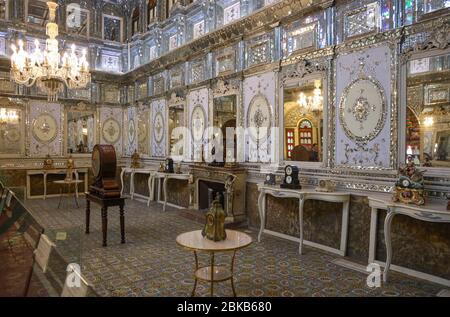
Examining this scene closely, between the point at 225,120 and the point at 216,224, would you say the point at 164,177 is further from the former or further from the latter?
the point at 216,224

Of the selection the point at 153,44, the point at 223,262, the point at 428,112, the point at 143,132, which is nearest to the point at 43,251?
the point at 223,262

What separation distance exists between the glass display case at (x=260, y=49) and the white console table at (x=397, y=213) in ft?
12.4

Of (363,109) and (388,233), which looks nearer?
(388,233)

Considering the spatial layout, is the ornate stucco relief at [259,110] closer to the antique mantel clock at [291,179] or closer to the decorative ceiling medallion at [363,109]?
the antique mantel clock at [291,179]

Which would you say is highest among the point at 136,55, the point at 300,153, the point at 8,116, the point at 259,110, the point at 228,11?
the point at 136,55

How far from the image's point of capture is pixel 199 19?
934cm

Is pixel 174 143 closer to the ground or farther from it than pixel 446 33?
closer to the ground

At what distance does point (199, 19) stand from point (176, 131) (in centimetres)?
326

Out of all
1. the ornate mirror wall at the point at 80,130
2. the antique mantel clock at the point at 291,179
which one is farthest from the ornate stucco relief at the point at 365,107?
the ornate mirror wall at the point at 80,130

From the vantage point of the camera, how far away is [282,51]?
22.2ft
